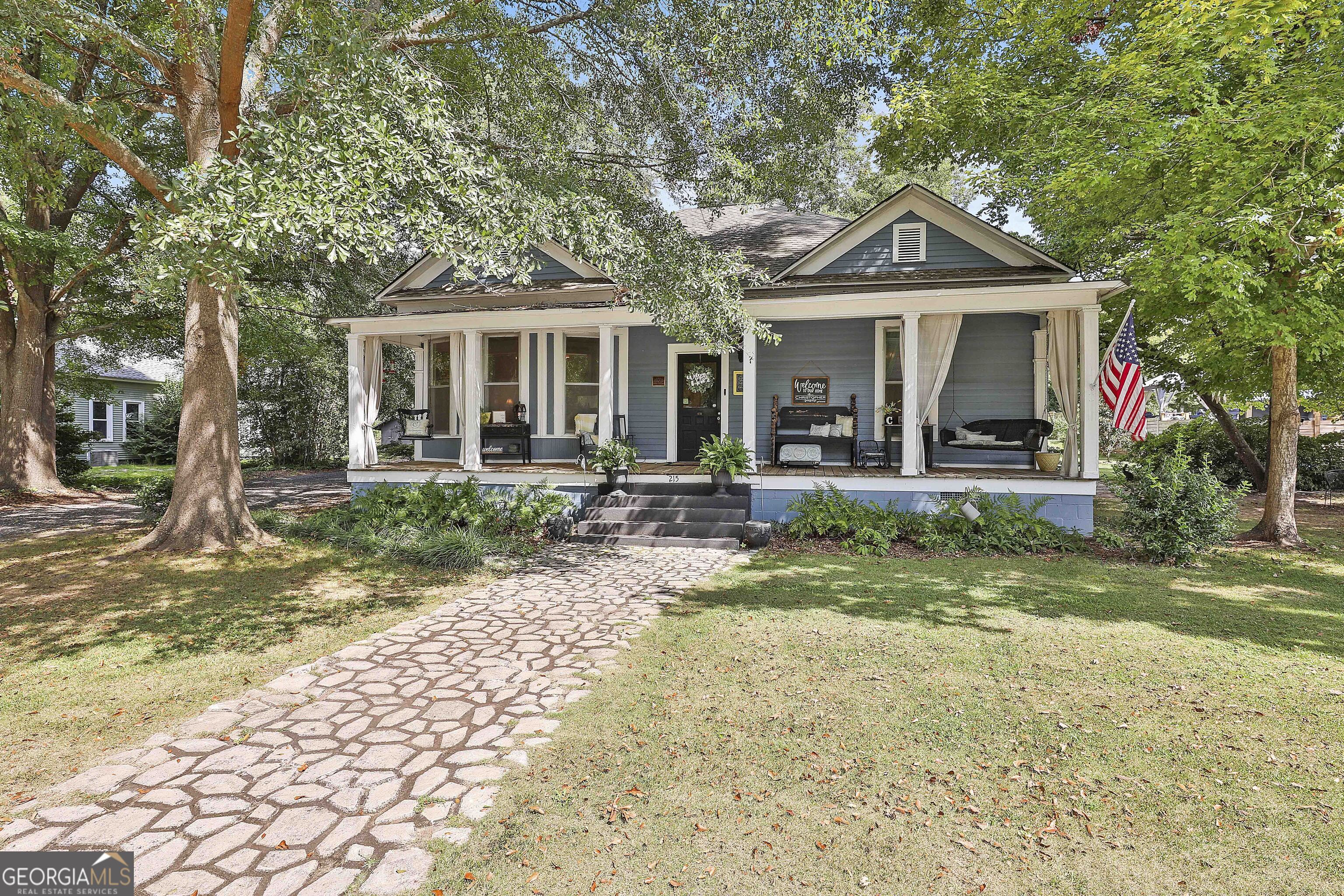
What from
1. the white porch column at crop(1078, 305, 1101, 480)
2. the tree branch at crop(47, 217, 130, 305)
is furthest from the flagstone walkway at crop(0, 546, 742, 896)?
the tree branch at crop(47, 217, 130, 305)

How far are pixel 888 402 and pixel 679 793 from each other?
981 centimetres

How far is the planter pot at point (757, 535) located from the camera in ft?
28.1

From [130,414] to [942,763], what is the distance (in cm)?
3276

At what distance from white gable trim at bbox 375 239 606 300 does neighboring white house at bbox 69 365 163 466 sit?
15.8 m

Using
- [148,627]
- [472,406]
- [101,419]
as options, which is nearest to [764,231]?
[472,406]

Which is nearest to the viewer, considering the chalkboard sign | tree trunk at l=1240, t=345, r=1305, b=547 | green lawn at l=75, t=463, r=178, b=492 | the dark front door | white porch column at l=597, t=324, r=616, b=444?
tree trunk at l=1240, t=345, r=1305, b=547

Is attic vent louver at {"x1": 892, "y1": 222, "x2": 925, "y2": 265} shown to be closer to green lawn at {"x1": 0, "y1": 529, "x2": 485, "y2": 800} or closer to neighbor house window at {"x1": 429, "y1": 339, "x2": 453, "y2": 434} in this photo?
neighbor house window at {"x1": 429, "y1": 339, "x2": 453, "y2": 434}

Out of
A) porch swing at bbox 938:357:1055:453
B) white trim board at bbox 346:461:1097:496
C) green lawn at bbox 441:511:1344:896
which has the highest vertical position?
porch swing at bbox 938:357:1055:453

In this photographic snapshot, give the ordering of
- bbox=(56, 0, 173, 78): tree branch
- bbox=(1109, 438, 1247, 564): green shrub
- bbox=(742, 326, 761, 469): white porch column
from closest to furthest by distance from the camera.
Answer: bbox=(56, 0, 173, 78): tree branch, bbox=(1109, 438, 1247, 564): green shrub, bbox=(742, 326, 761, 469): white porch column

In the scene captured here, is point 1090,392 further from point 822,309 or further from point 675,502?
point 675,502

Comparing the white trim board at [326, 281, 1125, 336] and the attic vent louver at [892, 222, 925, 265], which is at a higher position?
the attic vent louver at [892, 222, 925, 265]

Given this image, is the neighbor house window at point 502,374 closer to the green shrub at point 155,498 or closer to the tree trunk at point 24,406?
the green shrub at point 155,498

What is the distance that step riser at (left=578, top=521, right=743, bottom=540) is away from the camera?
353 inches

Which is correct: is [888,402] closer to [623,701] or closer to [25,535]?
[623,701]
